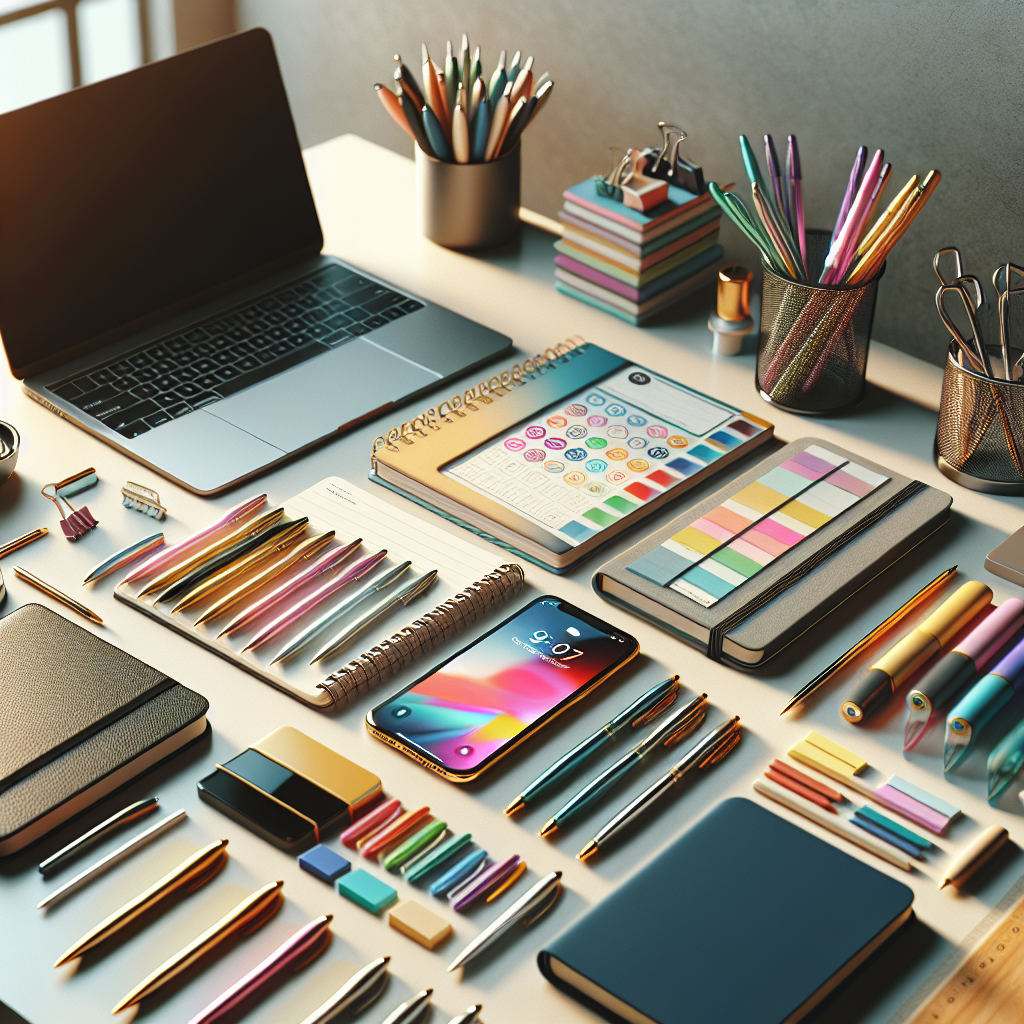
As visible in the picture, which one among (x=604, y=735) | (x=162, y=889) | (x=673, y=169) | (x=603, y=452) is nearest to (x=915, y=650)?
(x=604, y=735)

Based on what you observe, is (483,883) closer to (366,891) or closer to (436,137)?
(366,891)

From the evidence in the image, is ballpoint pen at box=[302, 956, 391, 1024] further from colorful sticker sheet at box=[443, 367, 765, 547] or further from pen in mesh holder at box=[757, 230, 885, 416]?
pen in mesh holder at box=[757, 230, 885, 416]

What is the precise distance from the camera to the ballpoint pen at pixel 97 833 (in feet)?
2.83

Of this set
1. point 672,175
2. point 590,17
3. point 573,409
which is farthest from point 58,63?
point 573,409

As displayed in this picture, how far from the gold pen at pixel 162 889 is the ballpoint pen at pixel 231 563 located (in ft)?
0.84

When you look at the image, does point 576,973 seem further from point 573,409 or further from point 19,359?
point 19,359

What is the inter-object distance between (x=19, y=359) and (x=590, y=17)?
0.79 m

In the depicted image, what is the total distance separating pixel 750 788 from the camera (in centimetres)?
94

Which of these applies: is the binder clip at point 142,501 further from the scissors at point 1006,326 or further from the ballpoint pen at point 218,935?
the scissors at point 1006,326

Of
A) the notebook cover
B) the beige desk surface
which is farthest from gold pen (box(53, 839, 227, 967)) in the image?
the notebook cover

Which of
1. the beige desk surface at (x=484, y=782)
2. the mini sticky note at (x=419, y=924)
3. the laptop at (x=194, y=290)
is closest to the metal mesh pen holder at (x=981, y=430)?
the beige desk surface at (x=484, y=782)

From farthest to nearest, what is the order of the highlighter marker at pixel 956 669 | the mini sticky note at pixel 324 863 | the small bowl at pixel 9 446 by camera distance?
the small bowl at pixel 9 446, the highlighter marker at pixel 956 669, the mini sticky note at pixel 324 863

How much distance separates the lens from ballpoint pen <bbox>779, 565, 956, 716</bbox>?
101 centimetres

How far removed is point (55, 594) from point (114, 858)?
0.95 feet
